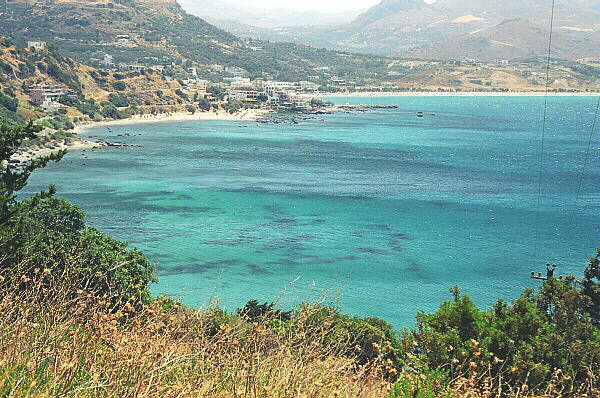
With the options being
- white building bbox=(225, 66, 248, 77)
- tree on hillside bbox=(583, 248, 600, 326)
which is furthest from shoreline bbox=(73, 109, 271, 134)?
tree on hillside bbox=(583, 248, 600, 326)

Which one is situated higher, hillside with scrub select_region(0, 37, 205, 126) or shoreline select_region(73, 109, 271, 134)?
hillside with scrub select_region(0, 37, 205, 126)

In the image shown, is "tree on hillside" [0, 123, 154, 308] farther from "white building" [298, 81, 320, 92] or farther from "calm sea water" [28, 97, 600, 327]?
"white building" [298, 81, 320, 92]

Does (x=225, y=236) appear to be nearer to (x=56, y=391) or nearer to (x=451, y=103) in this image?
(x=56, y=391)

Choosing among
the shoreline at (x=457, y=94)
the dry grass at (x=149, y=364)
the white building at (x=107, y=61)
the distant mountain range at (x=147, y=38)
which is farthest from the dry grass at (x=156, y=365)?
the shoreline at (x=457, y=94)

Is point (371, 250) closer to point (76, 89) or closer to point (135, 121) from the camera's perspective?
point (135, 121)

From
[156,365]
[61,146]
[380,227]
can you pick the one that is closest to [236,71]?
[61,146]
